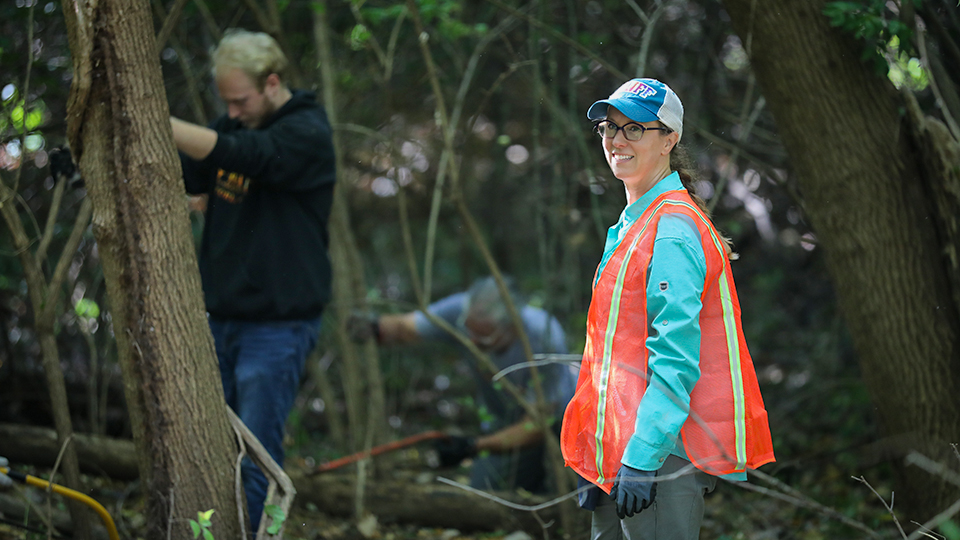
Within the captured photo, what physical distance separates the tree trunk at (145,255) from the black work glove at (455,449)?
6.08ft

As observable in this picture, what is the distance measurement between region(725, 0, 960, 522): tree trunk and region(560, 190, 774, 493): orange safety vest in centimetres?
154

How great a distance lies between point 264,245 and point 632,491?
1.87 metres

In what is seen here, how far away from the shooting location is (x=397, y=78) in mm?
6469

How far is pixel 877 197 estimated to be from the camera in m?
3.36

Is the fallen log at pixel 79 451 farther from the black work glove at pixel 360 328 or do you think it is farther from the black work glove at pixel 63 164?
the black work glove at pixel 63 164

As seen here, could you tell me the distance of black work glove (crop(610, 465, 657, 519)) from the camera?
1.95 meters

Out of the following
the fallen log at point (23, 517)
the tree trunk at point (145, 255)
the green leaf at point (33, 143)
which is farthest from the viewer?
the green leaf at point (33, 143)

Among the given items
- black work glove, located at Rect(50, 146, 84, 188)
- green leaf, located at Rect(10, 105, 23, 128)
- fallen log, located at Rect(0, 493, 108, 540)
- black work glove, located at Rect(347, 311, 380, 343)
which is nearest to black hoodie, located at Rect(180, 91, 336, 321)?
black work glove, located at Rect(50, 146, 84, 188)

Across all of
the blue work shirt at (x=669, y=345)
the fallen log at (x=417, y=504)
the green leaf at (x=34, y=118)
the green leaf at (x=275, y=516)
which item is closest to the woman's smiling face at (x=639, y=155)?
the blue work shirt at (x=669, y=345)

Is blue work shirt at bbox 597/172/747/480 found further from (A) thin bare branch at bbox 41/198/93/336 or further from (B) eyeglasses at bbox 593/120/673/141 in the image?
(A) thin bare branch at bbox 41/198/93/336

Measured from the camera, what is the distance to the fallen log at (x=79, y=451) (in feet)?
13.6

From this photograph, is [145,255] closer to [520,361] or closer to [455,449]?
[455,449]

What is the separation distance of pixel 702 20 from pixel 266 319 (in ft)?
12.7

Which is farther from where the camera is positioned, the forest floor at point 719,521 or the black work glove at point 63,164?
the forest floor at point 719,521
